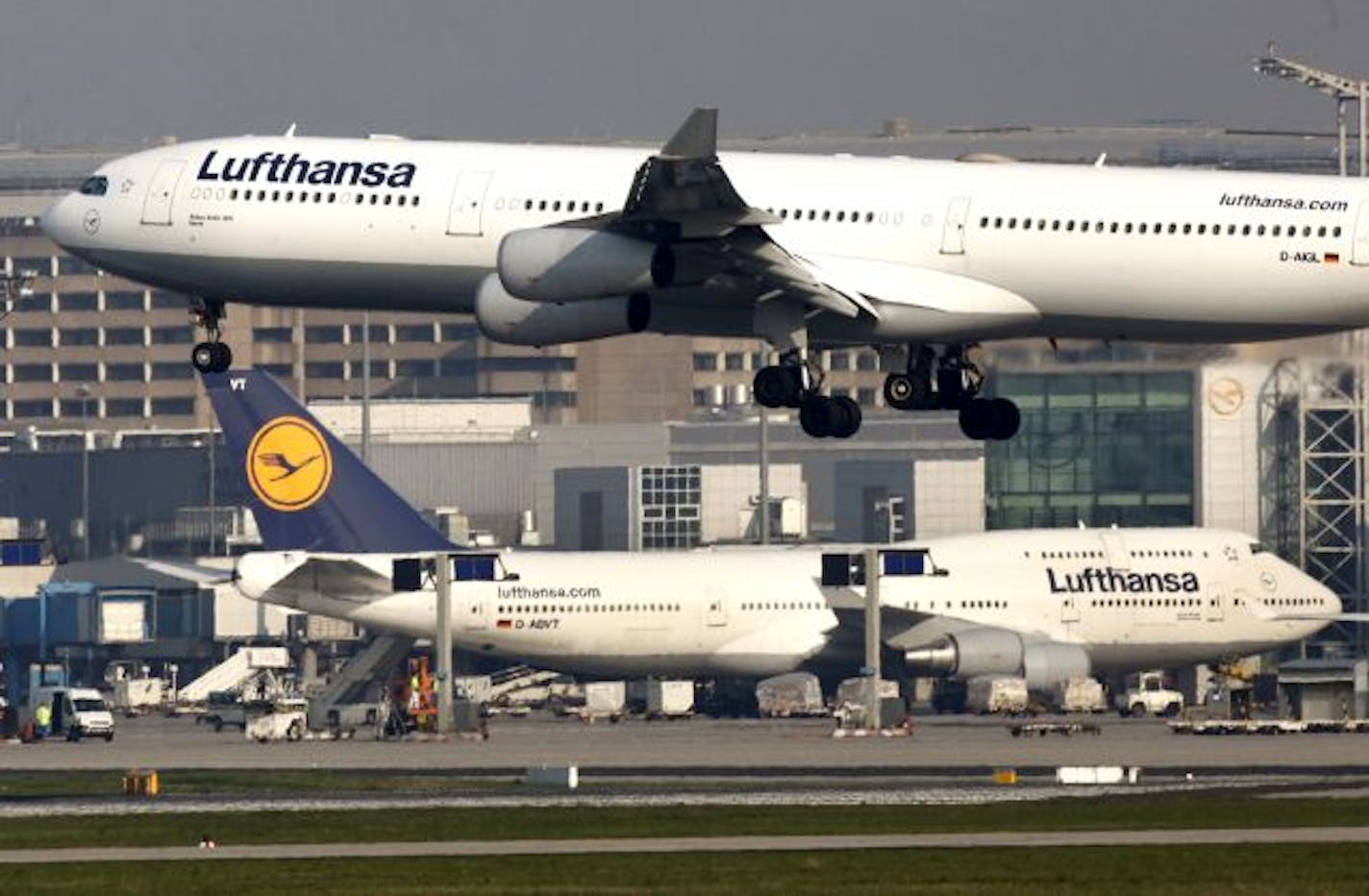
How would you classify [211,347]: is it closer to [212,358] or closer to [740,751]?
[212,358]

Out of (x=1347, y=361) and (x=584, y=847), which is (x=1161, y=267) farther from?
(x=584, y=847)

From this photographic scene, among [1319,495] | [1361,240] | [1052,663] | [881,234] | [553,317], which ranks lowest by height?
[1052,663]

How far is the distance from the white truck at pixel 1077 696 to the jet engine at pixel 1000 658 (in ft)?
1.00

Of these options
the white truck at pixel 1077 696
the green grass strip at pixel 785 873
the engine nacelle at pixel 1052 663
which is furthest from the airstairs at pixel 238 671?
the green grass strip at pixel 785 873

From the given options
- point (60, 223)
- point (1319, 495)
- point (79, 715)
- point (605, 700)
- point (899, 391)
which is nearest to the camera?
point (899, 391)

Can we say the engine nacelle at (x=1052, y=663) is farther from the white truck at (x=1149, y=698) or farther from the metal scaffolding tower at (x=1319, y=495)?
the metal scaffolding tower at (x=1319, y=495)

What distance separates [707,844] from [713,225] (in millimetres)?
18726

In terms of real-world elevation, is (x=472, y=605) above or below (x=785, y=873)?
above

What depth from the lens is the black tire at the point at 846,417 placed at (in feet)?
252

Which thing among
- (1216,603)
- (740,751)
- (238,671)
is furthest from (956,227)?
(238,671)

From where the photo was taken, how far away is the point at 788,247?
76.4m

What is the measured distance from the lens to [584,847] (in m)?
59.7

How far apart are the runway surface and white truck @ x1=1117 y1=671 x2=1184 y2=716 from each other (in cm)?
590

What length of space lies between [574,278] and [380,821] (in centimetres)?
1336
